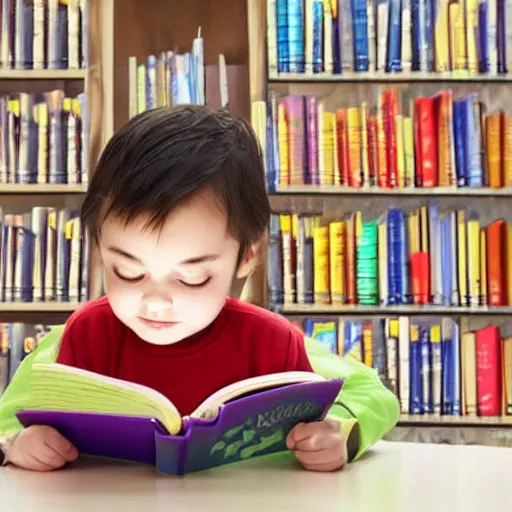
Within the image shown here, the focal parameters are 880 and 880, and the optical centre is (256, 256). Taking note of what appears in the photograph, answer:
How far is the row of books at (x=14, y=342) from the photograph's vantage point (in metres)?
Answer: 2.65

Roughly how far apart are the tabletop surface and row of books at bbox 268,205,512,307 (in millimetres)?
1692

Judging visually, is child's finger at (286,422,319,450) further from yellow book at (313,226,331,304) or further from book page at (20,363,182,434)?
yellow book at (313,226,331,304)

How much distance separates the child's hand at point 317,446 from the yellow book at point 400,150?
6.03ft

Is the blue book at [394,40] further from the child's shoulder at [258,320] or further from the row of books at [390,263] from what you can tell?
the child's shoulder at [258,320]

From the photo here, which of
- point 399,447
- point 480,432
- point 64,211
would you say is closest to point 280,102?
point 64,211

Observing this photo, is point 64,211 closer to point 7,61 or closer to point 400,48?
point 7,61

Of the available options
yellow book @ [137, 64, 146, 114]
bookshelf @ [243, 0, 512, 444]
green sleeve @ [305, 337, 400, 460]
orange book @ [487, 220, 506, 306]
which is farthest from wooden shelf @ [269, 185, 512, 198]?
green sleeve @ [305, 337, 400, 460]

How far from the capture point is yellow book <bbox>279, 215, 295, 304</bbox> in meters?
2.62

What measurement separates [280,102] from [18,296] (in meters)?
0.97

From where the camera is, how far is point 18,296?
261 cm

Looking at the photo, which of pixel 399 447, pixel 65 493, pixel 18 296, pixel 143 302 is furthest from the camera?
pixel 18 296

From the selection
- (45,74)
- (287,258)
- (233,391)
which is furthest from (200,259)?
A: (45,74)

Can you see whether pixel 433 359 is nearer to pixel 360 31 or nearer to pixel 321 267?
pixel 321 267

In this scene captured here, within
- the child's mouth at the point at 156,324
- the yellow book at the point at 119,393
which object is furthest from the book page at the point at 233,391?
the child's mouth at the point at 156,324
